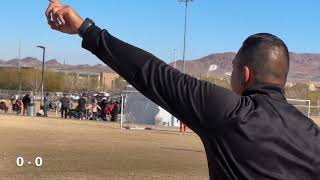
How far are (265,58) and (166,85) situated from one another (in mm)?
419

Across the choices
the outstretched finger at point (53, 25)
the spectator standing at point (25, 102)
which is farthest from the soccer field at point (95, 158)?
the spectator standing at point (25, 102)

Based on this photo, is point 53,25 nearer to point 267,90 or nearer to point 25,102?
point 267,90

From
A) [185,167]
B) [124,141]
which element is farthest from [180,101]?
[124,141]

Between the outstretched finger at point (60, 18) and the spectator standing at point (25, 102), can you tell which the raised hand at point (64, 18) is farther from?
the spectator standing at point (25, 102)

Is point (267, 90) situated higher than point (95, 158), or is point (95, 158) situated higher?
point (267, 90)

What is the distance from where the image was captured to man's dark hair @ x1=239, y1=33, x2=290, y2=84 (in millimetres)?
2529

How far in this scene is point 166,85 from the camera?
240 centimetres

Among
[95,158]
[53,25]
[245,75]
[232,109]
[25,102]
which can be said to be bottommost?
[95,158]

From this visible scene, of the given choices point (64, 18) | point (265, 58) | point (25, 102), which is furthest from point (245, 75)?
point (25, 102)

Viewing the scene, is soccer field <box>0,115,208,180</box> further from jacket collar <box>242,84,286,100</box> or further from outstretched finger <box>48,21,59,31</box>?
jacket collar <box>242,84,286,100</box>

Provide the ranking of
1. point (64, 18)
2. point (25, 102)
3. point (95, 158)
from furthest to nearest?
point (25, 102)
point (95, 158)
point (64, 18)

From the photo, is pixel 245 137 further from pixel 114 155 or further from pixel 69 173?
pixel 114 155

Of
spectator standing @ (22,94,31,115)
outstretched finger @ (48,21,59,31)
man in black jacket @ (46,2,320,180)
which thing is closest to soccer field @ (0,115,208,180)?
outstretched finger @ (48,21,59,31)

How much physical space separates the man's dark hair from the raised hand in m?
0.67
